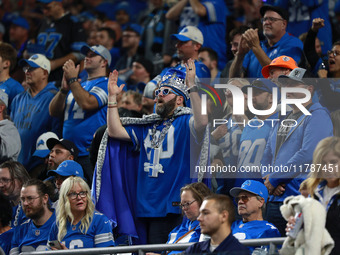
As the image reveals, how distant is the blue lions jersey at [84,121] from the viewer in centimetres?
1097

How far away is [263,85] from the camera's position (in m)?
9.29

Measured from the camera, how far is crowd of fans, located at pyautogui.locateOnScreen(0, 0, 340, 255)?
8.25m

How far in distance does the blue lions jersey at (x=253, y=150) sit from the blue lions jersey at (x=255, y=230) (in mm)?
837

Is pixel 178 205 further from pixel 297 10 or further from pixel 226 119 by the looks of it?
pixel 297 10

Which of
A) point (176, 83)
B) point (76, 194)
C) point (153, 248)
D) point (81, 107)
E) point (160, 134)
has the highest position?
point (176, 83)

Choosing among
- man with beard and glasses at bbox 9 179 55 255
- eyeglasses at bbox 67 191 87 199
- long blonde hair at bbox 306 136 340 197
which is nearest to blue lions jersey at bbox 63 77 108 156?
man with beard and glasses at bbox 9 179 55 255

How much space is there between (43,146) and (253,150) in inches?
125

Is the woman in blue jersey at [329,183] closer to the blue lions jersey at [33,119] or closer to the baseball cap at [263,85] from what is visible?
the baseball cap at [263,85]

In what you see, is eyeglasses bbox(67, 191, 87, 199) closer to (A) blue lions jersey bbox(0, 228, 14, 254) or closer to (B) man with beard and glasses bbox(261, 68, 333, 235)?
(A) blue lions jersey bbox(0, 228, 14, 254)

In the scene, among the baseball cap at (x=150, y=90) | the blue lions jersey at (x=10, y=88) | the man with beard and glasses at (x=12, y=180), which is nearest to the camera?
the man with beard and glasses at (x=12, y=180)

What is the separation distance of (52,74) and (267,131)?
522 cm

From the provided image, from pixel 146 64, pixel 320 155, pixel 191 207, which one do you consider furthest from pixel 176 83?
pixel 146 64

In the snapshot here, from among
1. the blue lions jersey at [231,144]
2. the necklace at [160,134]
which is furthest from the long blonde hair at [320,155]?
the necklace at [160,134]

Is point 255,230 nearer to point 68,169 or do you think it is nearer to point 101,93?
point 68,169
